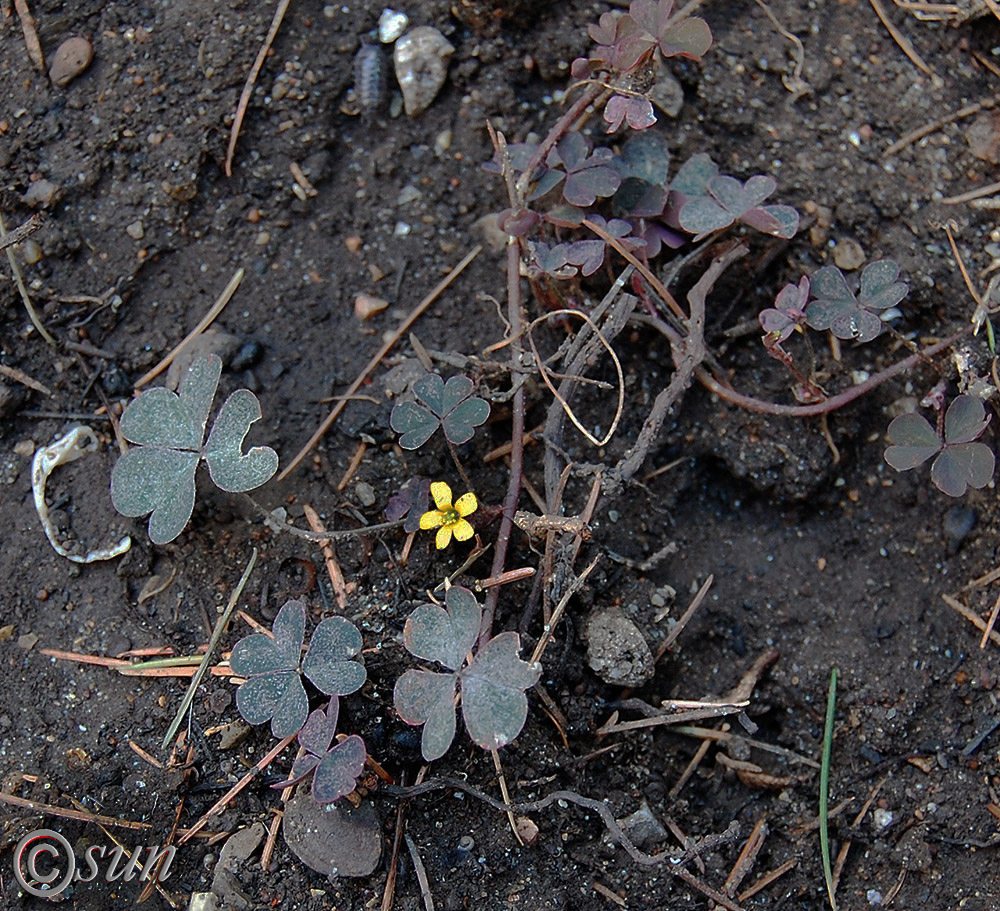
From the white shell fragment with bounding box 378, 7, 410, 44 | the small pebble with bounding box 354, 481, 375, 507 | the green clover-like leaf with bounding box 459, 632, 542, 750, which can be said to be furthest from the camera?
the white shell fragment with bounding box 378, 7, 410, 44

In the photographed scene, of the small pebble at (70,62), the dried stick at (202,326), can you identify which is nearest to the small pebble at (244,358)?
the dried stick at (202,326)

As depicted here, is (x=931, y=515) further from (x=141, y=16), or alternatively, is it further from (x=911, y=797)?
(x=141, y=16)

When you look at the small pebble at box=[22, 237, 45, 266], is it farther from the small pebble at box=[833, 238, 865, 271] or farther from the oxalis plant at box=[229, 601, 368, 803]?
the small pebble at box=[833, 238, 865, 271]

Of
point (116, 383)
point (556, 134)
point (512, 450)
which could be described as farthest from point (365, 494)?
point (556, 134)

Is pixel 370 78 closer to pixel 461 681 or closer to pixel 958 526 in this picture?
pixel 461 681

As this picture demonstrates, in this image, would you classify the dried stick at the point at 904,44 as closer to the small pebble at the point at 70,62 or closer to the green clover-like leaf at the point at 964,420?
the green clover-like leaf at the point at 964,420

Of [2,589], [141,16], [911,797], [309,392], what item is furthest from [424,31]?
[911,797]

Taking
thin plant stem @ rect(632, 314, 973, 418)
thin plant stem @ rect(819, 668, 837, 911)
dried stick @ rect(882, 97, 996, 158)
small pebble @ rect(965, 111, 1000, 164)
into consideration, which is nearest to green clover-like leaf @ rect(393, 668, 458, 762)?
thin plant stem @ rect(819, 668, 837, 911)
